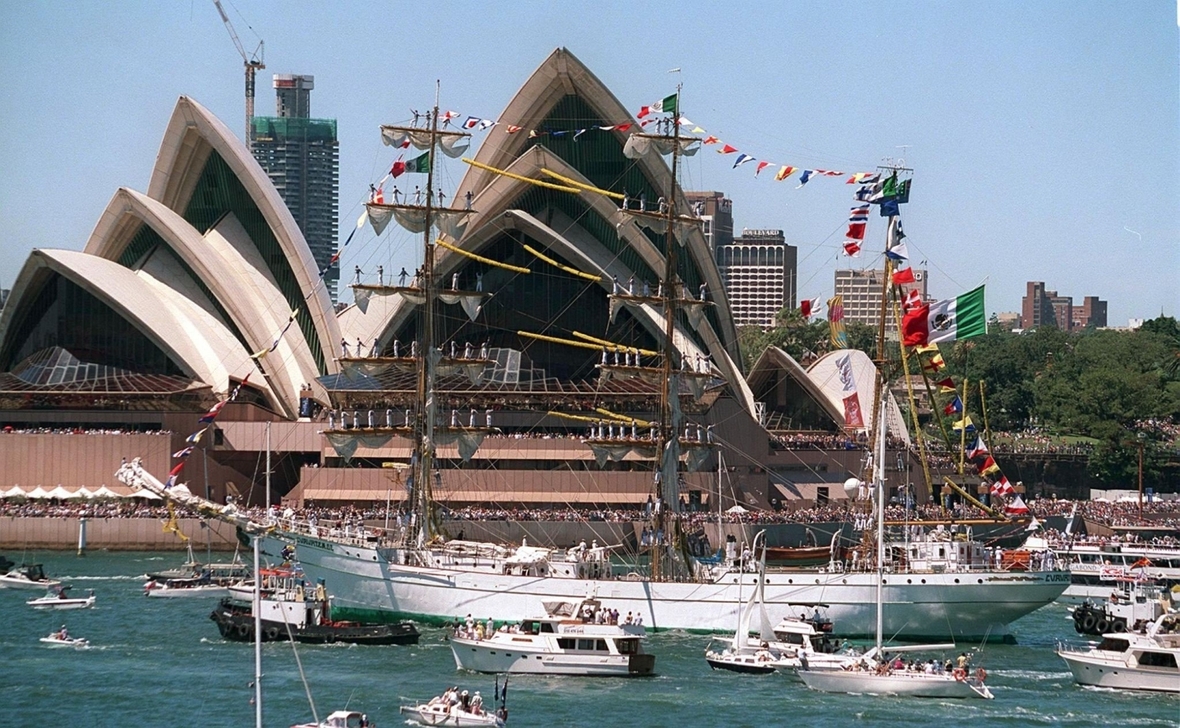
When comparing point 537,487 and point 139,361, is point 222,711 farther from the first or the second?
point 139,361

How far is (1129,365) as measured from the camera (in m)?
105

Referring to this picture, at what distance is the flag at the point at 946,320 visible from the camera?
158 ft

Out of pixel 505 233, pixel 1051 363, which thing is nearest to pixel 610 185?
pixel 505 233

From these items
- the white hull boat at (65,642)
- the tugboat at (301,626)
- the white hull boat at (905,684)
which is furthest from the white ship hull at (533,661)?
the white hull boat at (65,642)

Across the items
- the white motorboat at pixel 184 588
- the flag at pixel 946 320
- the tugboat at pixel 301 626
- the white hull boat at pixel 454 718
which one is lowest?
the white hull boat at pixel 454 718

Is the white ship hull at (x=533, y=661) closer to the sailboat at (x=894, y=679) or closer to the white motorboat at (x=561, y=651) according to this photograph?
the white motorboat at (x=561, y=651)

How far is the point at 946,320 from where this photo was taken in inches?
1918

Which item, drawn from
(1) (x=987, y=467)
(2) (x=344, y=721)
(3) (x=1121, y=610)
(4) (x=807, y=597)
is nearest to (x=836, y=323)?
(1) (x=987, y=467)

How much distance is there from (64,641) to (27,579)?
1062 centimetres

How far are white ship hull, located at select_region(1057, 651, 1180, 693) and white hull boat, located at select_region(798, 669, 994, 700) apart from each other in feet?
8.06

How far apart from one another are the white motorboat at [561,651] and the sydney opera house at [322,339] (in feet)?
88.5

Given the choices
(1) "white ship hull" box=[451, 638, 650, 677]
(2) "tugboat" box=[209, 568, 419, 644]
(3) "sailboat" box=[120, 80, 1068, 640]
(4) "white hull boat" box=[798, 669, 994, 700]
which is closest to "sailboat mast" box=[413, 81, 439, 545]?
(3) "sailboat" box=[120, 80, 1068, 640]

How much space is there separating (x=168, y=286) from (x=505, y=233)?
42.0 feet

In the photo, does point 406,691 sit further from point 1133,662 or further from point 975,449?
point 975,449
